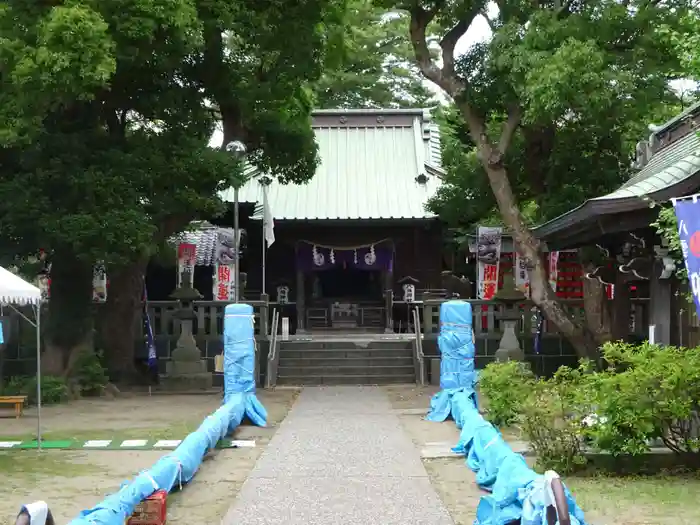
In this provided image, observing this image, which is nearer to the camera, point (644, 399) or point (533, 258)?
point (644, 399)

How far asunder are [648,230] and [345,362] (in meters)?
10.5

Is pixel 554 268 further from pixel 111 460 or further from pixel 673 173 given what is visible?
pixel 111 460

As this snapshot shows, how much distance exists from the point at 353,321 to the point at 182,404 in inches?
450

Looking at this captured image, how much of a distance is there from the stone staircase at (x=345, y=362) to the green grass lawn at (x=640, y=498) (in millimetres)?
12290

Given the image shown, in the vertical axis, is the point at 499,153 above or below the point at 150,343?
above

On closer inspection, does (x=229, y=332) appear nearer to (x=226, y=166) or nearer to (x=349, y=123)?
(x=226, y=166)

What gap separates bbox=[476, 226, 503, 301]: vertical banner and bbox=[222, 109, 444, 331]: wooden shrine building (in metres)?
2.80

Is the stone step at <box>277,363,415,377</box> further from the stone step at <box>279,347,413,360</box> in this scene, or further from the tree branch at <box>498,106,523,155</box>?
the tree branch at <box>498,106,523,155</box>

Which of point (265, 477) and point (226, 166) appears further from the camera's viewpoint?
point (226, 166)

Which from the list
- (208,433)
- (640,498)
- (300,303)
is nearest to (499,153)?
(208,433)

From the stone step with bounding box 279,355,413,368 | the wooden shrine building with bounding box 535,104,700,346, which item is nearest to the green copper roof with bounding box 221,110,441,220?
the stone step with bounding box 279,355,413,368

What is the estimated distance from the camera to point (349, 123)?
105 ft

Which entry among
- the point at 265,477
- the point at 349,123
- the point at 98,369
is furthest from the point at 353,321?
the point at 265,477

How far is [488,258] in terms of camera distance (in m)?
23.6
